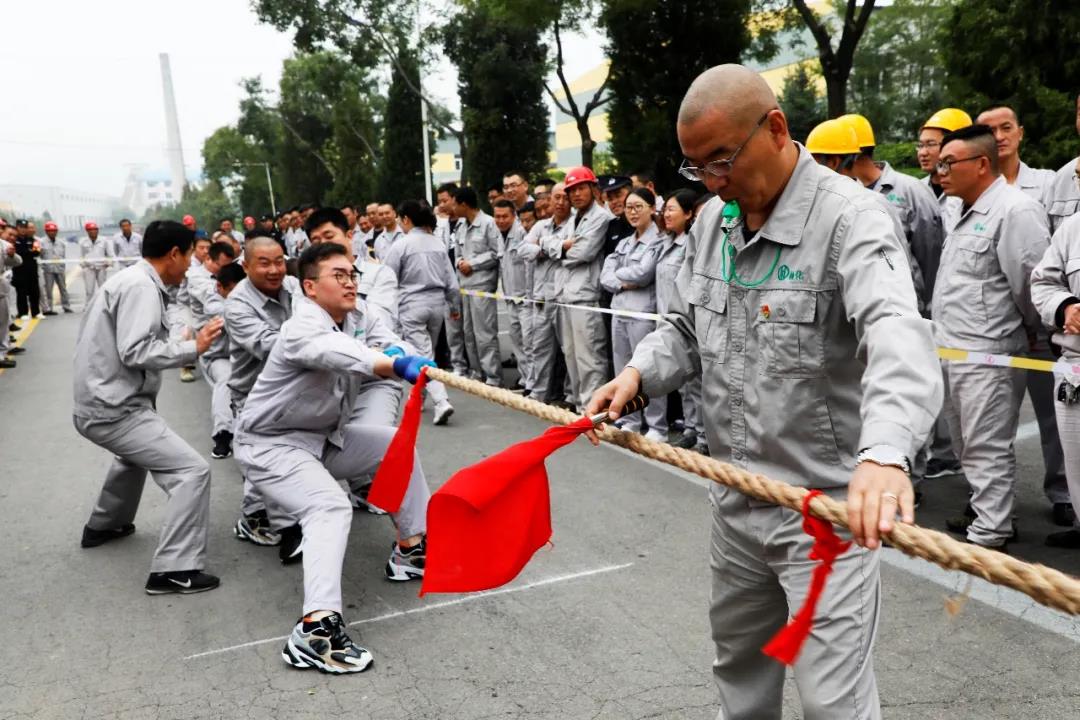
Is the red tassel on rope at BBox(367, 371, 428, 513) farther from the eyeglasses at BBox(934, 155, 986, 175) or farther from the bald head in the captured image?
the eyeglasses at BBox(934, 155, 986, 175)

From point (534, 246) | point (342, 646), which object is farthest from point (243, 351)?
point (534, 246)

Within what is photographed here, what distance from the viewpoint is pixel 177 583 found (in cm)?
446

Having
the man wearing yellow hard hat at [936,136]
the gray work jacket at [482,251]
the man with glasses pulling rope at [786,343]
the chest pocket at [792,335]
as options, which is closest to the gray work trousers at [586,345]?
the gray work jacket at [482,251]

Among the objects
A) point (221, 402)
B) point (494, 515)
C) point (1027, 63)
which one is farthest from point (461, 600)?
point (1027, 63)

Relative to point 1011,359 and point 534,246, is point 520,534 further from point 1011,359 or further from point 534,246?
point 534,246

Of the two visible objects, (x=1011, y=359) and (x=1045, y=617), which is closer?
(x=1045, y=617)

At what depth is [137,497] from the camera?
5.22 meters

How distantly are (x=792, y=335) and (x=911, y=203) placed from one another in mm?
3890

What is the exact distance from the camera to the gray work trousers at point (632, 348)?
7055mm

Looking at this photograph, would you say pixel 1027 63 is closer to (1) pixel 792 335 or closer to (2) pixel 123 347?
(2) pixel 123 347

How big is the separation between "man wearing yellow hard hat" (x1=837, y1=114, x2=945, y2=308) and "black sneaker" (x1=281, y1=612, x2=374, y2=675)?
4.00 meters

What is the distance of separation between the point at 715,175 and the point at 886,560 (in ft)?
9.67

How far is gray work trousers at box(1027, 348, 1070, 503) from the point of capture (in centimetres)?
476

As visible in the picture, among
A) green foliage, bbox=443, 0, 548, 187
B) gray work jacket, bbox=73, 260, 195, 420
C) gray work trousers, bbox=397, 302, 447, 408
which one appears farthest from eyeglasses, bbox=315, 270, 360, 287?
green foliage, bbox=443, 0, 548, 187
